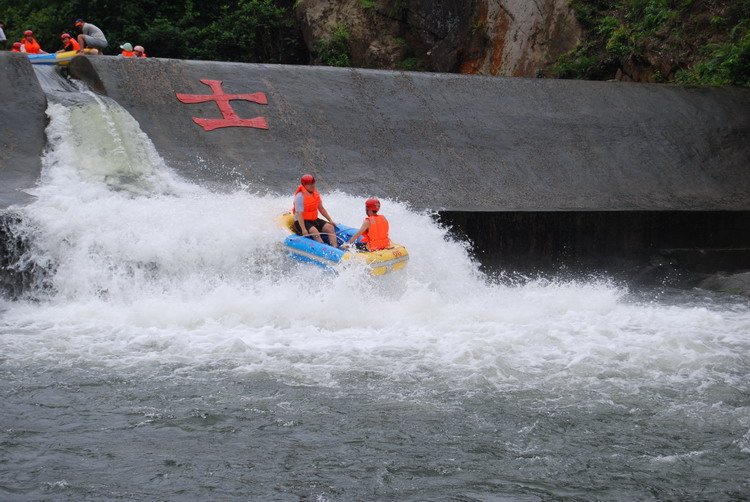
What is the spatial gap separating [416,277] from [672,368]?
3377 millimetres

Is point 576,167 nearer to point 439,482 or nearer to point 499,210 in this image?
point 499,210

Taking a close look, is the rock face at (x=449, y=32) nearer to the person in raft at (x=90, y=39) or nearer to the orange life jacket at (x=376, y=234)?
the person in raft at (x=90, y=39)

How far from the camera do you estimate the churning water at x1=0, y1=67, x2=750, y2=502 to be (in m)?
4.96

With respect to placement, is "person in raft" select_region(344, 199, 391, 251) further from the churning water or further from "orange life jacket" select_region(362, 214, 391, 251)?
the churning water

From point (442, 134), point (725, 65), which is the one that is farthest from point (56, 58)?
point (725, 65)

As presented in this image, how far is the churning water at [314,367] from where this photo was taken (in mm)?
4957

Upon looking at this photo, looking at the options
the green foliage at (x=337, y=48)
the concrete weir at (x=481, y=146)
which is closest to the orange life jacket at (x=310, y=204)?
the concrete weir at (x=481, y=146)

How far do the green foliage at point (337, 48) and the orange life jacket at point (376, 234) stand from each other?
13482mm

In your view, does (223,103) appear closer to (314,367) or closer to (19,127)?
(19,127)

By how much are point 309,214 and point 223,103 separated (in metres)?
3.98

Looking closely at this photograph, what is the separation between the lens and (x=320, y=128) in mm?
12859

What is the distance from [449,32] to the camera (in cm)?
2016

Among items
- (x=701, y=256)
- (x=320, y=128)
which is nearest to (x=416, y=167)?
(x=320, y=128)

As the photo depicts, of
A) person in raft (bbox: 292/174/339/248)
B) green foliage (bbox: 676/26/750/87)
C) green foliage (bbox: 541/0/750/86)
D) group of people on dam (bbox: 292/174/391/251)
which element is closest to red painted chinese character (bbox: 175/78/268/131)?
group of people on dam (bbox: 292/174/391/251)
